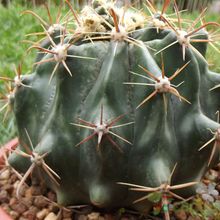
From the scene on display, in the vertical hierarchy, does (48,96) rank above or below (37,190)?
above

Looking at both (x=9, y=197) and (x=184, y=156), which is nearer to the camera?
(x=184, y=156)

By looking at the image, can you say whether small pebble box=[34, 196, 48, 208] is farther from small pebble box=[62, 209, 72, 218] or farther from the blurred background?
the blurred background

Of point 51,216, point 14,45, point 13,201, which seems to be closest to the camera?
point 51,216

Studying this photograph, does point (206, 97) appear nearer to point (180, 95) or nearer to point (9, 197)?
point (180, 95)

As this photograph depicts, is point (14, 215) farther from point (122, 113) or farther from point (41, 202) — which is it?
point (122, 113)

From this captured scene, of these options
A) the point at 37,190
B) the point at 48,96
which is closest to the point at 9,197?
the point at 37,190

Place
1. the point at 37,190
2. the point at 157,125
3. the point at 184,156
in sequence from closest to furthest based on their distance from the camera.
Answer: the point at 157,125, the point at 184,156, the point at 37,190

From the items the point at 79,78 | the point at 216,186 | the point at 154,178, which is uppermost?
the point at 79,78

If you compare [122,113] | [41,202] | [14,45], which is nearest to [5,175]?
[41,202]

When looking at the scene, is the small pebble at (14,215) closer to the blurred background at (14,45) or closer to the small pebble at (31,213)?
the small pebble at (31,213)
